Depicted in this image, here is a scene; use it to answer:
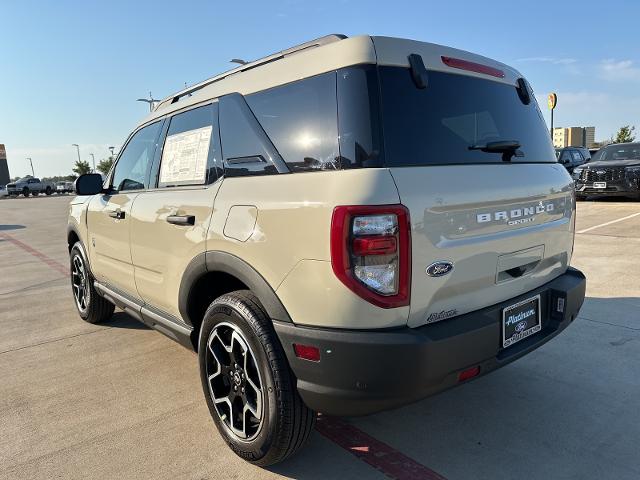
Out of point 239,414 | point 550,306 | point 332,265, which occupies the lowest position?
point 239,414

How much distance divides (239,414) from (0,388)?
210 cm

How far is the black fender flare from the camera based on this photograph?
2154 millimetres

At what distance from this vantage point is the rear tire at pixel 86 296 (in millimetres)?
4684

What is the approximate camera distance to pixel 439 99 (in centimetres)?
229

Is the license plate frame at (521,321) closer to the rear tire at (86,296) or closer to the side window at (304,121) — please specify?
the side window at (304,121)

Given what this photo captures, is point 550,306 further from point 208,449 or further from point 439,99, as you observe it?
point 208,449

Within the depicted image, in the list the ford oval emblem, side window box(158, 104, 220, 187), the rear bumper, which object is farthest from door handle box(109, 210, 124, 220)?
the ford oval emblem

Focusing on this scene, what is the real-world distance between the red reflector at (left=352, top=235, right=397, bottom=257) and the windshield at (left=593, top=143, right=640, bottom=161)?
14.3 metres

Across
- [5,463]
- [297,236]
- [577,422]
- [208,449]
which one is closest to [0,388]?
[5,463]

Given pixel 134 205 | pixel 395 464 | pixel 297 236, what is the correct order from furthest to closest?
pixel 134 205
pixel 395 464
pixel 297 236

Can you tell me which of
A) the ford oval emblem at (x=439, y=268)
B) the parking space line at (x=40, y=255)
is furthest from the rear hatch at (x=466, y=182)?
the parking space line at (x=40, y=255)

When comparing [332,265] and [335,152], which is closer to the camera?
[332,265]

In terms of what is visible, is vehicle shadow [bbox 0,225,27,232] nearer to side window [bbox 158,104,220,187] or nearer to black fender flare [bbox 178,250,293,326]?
side window [bbox 158,104,220,187]

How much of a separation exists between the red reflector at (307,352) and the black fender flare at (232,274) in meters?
0.12
